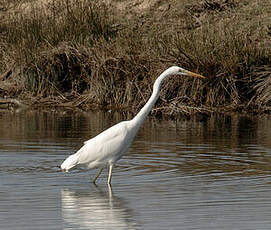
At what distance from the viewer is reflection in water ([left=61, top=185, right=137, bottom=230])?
8062mm

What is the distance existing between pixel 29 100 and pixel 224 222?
14688mm

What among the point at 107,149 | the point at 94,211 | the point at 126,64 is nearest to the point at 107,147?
the point at 107,149

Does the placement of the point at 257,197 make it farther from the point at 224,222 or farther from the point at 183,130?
the point at 183,130

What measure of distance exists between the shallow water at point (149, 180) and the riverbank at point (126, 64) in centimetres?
217


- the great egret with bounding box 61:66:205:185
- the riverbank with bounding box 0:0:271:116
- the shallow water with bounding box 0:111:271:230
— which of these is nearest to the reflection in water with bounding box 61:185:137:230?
the shallow water with bounding box 0:111:271:230

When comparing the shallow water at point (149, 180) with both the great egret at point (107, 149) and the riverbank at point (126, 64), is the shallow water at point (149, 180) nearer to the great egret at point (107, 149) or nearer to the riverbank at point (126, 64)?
the great egret at point (107, 149)

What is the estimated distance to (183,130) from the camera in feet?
55.0

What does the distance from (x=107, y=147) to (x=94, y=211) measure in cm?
210

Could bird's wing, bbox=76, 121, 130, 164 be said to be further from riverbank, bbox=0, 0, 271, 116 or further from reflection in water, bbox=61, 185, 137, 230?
riverbank, bbox=0, 0, 271, 116

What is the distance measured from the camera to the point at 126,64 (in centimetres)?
2094

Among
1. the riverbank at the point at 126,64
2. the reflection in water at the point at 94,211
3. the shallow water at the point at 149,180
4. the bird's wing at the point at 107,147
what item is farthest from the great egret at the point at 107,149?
the riverbank at the point at 126,64

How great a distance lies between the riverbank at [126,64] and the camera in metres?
19.9

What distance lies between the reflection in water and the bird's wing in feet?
1.74

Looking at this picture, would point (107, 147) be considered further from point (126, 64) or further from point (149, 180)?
point (126, 64)
